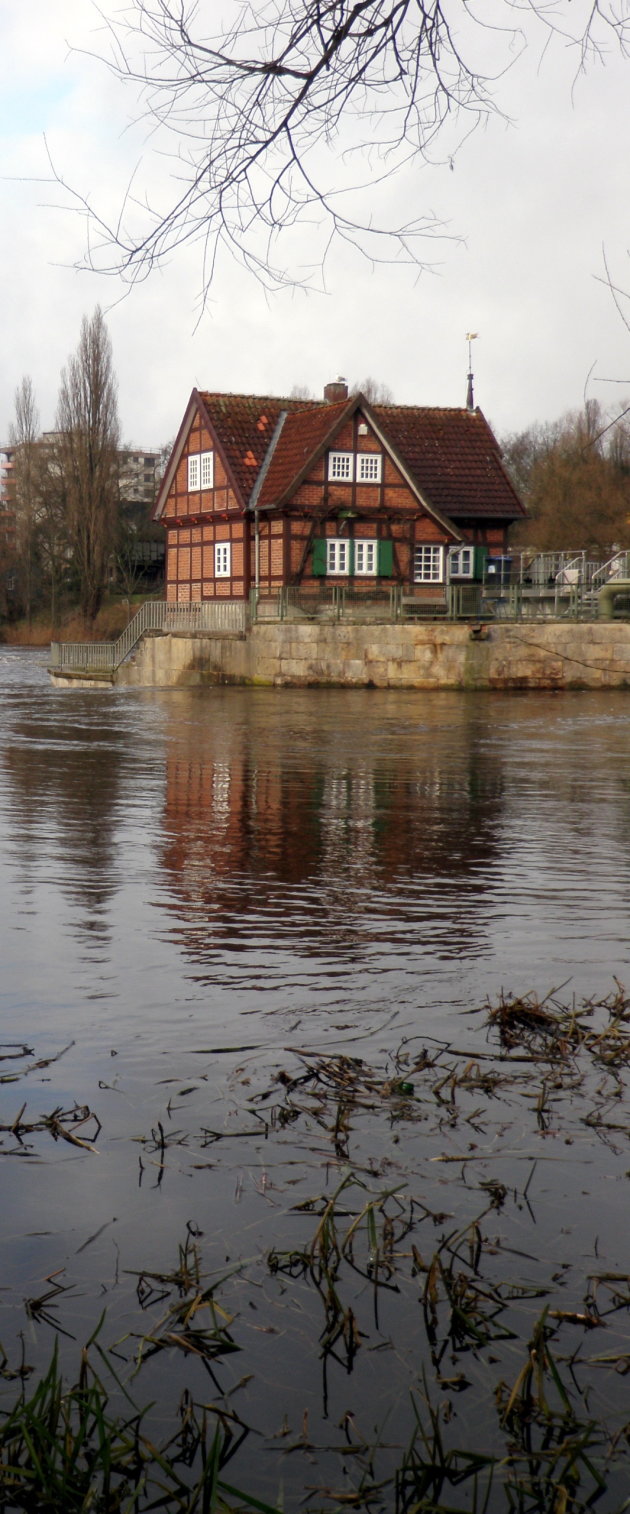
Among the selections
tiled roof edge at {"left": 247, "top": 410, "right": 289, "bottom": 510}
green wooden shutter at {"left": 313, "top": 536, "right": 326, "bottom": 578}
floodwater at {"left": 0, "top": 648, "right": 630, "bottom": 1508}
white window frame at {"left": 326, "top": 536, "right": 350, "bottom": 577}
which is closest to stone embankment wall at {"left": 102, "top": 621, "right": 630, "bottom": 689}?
green wooden shutter at {"left": 313, "top": 536, "right": 326, "bottom": 578}

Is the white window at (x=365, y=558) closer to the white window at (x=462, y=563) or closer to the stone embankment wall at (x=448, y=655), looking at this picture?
the white window at (x=462, y=563)

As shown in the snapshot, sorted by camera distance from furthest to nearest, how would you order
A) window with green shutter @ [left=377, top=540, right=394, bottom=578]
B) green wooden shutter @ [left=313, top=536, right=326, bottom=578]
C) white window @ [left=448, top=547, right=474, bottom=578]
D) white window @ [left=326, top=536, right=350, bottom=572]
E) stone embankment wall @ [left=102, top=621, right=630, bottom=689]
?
white window @ [left=448, top=547, right=474, bottom=578] → window with green shutter @ [left=377, top=540, right=394, bottom=578] → white window @ [left=326, top=536, right=350, bottom=572] → green wooden shutter @ [left=313, top=536, right=326, bottom=578] → stone embankment wall @ [left=102, top=621, right=630, bottom=689]

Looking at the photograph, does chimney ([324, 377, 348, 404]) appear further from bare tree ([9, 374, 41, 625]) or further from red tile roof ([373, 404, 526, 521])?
bare tree ([9, 374, 41, 625])

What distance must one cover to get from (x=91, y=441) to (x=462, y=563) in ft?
87.8

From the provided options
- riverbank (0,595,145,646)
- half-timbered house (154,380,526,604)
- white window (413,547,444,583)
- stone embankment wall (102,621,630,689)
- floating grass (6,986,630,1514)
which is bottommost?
floating grass (6,986,630,1514)

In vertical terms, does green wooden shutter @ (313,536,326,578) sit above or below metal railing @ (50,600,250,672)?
above

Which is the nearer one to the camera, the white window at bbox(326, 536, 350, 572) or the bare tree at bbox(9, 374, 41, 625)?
the white window at bbox(326, 536, 350, 572)

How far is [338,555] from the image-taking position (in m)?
Answer: 45.7

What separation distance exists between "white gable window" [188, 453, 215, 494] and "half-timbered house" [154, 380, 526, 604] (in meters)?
0.05

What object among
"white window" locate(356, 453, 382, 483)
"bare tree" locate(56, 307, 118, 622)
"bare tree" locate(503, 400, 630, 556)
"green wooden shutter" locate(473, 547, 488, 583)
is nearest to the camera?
"white window" locate(356, 453, 382, 483)

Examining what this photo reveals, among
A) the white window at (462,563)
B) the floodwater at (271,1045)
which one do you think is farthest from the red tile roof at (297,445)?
the floodwater at (271,1045)

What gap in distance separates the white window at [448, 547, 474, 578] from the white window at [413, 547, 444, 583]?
51.9 inches

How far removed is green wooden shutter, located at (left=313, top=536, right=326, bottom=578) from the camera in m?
45.0

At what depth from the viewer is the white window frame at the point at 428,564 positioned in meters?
46.8
